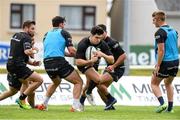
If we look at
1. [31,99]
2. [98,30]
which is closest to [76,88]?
[98,30]

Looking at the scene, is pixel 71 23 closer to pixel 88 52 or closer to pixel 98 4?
pixel 98 4

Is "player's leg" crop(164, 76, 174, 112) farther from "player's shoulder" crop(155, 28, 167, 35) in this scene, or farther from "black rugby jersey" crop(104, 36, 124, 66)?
"black rugby jersey" crop(104, 36, 124, 66)

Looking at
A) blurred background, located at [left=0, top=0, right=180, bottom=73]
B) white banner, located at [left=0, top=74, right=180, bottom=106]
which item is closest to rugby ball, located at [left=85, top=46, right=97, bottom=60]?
white banner, located at [left=0, top=74, right=180, bottom=106]

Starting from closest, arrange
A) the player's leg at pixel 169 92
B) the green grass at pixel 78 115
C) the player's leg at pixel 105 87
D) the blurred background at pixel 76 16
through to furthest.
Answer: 1. the green grass at pixel 78 115
2. the player's leg at pixel 169 92
3. the player's leg at pixel 105 87
4. the blurred background at pixel 76 16

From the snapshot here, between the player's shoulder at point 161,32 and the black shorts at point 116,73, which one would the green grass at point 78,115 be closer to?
the black shorts at point 116,73

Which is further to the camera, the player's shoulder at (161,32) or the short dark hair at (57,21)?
the short dark hair at (57,21)

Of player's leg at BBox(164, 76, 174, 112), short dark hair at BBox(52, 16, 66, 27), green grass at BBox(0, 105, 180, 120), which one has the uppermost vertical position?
short dark hair at BBox(52, 16, 66, 27)

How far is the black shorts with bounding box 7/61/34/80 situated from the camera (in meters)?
15.0

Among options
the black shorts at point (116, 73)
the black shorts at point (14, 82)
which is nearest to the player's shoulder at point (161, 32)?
the black shorts at point (116, 73)

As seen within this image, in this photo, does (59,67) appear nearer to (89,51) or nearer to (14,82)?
(89,51)

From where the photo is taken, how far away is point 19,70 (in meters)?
15.0

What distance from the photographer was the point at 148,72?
109 ft

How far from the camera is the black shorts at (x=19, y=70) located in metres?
15.0

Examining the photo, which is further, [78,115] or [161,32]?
[161,32]
